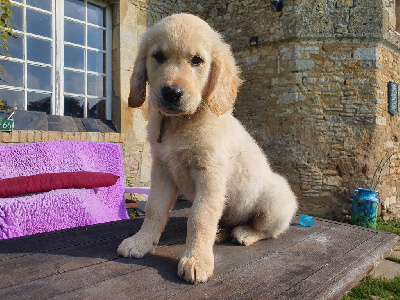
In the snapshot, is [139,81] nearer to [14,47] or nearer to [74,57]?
[14,47]

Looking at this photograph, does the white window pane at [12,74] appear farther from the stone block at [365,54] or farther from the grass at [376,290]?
the stone block at [365,54]

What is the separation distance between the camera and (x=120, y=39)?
519 cm

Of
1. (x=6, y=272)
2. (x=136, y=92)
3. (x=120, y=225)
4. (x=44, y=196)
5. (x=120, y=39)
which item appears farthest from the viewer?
(x=120, y=39)

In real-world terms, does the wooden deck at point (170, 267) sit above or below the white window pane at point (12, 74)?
below

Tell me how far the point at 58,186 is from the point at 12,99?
210 cm

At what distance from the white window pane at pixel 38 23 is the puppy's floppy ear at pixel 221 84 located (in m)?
3.91

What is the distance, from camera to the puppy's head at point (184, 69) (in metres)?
1.50

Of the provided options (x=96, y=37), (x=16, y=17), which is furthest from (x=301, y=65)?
(x=16, y=17)

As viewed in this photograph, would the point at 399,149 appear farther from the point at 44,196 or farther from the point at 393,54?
the point at 44,196

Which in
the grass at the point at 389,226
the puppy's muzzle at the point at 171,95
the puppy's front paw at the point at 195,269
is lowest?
the grass at the point at 389,226

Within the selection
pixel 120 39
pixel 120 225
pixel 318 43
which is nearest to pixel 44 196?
pixel 120 225

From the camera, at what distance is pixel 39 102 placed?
463 cm

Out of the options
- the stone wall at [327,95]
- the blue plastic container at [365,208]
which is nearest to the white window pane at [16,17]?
the stone wall at [327,95]

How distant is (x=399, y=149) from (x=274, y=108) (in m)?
3.32
